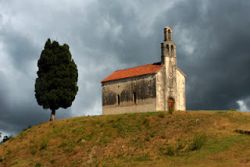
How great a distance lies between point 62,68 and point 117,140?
63.4 ft

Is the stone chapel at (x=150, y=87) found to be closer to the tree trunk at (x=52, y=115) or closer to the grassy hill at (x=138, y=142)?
the tree trunk at (x=52, y=115)

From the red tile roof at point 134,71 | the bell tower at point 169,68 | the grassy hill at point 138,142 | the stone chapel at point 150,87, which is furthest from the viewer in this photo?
the red tile roof at point 134,71

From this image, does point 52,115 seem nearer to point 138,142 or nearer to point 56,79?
point 56,79

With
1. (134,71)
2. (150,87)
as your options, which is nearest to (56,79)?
(134,71)

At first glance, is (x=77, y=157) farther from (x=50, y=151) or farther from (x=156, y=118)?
(x=156, y=118)

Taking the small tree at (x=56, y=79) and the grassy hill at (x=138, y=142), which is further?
the small tree at (x=56, y=79)

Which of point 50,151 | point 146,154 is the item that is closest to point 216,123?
point 146,154

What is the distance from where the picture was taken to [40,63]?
211 feet

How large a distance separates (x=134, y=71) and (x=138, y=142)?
2197cm

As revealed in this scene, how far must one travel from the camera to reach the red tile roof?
208 feet

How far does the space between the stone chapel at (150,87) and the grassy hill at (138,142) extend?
28.5ft

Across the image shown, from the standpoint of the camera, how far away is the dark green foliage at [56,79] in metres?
62.3

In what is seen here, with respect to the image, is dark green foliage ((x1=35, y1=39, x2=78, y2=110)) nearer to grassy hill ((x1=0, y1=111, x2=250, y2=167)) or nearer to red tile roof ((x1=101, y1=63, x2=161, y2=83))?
grassy hill ((x1=0, y1=111, x2=250, y2=167))

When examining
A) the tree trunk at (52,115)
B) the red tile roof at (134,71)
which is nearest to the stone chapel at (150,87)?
the red tile roof at (134,71)
